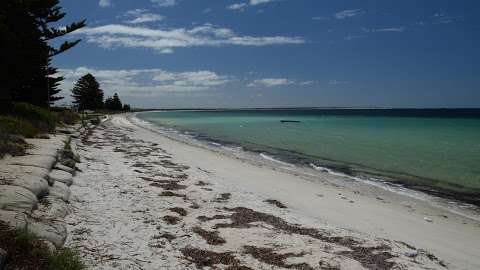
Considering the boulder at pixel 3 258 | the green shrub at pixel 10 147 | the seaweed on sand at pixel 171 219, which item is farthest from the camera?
the green shrub at pixel 10 147

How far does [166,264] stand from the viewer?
5.17 meters

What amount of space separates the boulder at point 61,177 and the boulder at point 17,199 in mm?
2027

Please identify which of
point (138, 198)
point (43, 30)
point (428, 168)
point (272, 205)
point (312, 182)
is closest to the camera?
point (138, 198)

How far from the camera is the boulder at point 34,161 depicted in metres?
8.44

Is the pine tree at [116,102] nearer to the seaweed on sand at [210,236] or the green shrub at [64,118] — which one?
the green shrub at [64,118]

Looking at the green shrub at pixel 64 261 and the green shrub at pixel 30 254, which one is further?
the green shrub at pixel 64 261

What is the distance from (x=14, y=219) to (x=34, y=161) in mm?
4451

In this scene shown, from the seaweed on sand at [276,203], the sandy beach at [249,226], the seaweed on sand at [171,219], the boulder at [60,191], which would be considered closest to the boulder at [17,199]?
the sandy beach at [249,226]

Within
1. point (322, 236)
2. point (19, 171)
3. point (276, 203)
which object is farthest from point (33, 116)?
point (322, 236)

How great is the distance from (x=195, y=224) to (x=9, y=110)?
1616 cm

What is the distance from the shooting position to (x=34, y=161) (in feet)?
28.7

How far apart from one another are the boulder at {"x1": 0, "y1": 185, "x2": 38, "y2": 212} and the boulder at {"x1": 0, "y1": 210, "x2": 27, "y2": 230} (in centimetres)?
30

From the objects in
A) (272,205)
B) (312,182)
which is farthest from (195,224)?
(312,182)

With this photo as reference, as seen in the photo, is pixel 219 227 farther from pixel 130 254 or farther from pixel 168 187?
pixel 168 187
